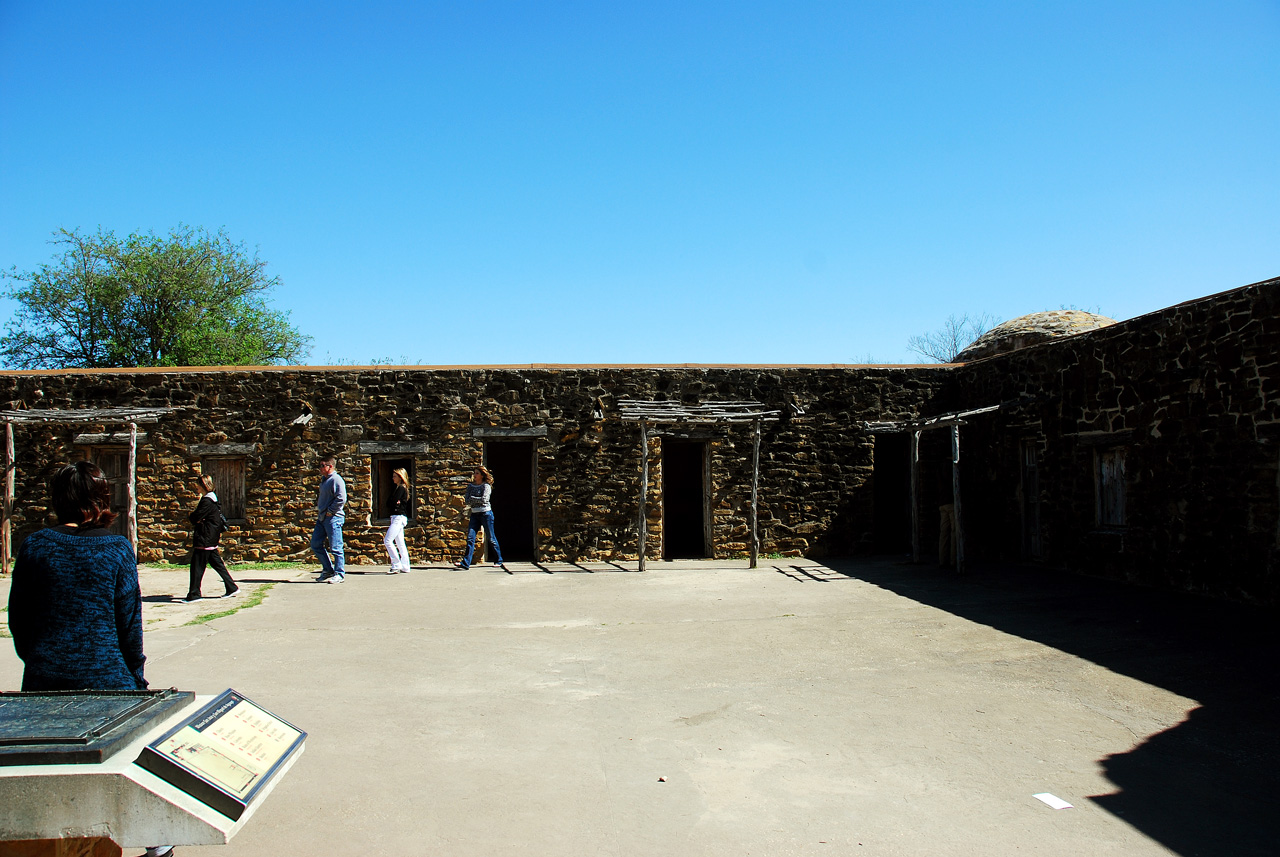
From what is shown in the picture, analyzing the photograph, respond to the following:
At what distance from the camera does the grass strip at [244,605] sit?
8805 millimetres

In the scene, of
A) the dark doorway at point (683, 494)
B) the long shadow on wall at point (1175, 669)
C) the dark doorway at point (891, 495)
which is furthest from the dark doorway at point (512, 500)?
the long shadow on wall at point (1175, 669)

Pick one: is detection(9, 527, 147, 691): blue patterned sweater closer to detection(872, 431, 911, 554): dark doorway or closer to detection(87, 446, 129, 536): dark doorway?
detection(87, 446, 129, 536): dark doorway

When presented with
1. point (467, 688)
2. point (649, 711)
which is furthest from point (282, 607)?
point (649, 711)

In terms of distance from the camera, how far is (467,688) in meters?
6.14

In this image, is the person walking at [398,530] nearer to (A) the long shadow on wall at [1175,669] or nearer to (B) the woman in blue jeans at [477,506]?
(B) the woman in blue jeans at [477,506]

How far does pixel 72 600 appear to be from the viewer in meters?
3.25

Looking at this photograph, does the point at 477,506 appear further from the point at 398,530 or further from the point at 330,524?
the point at 330,524

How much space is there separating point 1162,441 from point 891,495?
18.8 feet

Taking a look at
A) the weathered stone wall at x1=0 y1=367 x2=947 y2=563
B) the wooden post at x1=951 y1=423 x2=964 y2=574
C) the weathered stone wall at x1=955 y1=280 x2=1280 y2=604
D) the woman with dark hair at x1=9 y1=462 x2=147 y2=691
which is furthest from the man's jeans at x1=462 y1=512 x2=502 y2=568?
the woman with dark hair at x1=9 y1=462 x2=147 y2=691

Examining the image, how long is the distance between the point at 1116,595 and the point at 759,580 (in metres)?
4.32

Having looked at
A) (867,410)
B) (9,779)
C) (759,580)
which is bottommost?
(759,580)

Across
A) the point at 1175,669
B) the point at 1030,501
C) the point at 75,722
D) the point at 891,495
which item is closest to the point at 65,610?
the point at 75,722

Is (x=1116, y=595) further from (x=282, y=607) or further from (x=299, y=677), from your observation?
(x=282, y=607)

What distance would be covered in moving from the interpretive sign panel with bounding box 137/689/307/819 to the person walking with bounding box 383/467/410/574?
9770mm
